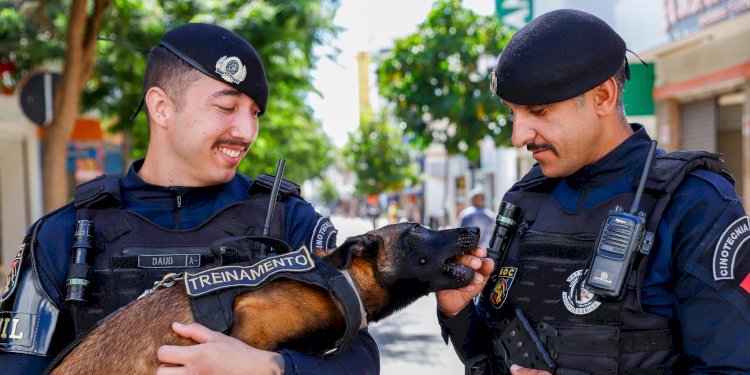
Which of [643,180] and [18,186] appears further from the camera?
[18,186]

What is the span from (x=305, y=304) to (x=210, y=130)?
0.66 meters

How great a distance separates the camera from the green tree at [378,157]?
48.5m

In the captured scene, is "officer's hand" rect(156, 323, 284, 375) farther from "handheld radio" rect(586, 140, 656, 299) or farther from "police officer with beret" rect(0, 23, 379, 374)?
"handheld radio" rect(586, 140, 656, 299)

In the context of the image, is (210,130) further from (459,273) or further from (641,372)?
(641,372)

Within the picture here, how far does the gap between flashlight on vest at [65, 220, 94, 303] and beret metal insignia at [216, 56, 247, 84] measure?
623mm

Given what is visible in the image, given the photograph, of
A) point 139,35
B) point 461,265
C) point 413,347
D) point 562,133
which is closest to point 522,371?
point 461,265

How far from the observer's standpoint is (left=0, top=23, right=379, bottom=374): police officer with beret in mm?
1953

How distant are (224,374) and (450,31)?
44.2 ft

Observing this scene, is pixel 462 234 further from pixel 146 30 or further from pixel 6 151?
pixel 6 151

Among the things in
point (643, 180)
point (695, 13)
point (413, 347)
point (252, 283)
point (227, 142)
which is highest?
point (695, 13)

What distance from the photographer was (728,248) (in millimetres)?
1826

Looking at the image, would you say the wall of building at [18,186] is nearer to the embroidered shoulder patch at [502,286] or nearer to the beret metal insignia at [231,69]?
the beret metal insignia at [231,69]

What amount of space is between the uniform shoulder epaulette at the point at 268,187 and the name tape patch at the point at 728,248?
1305mm

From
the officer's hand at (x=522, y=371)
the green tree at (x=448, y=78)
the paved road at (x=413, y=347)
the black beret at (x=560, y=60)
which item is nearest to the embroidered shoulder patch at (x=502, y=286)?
the officer's hand at (x=522, y=371)
